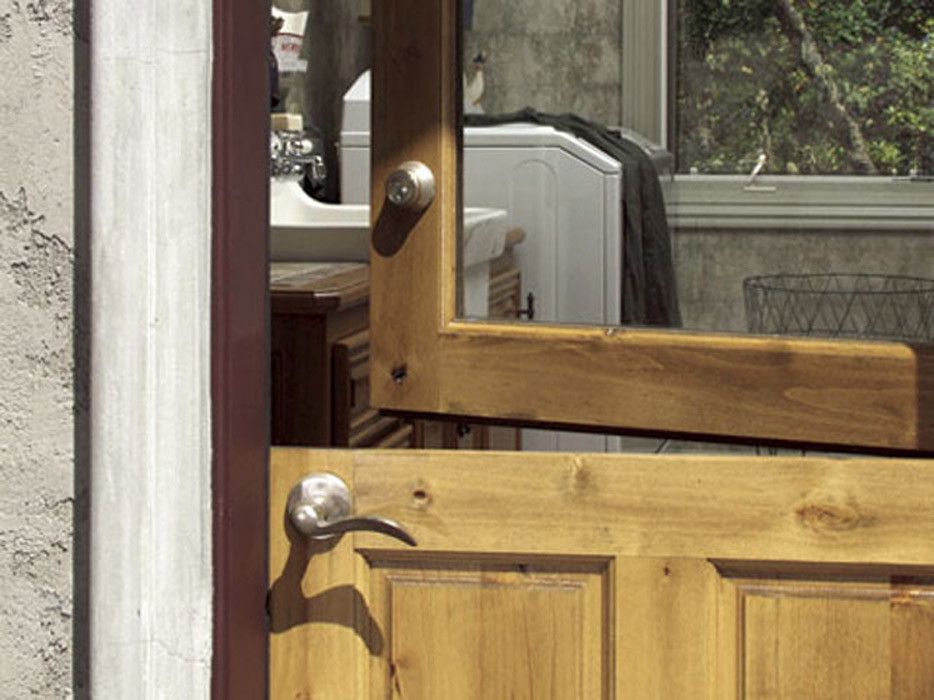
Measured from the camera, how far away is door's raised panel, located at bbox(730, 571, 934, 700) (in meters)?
1.43

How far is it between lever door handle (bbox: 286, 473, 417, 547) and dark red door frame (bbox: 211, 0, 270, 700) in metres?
0.03

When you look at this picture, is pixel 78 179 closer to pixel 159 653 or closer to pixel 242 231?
pixel 242 231

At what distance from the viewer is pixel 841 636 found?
56.5 inches

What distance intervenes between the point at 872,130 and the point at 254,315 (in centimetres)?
65

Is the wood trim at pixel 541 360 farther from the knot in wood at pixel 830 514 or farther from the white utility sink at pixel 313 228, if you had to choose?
the white utility sink at pixel 313 228

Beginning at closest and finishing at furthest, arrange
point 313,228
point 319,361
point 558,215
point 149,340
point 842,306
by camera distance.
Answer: point 149,340, point 842,306, point 558,215, point 319,361, point 313,228

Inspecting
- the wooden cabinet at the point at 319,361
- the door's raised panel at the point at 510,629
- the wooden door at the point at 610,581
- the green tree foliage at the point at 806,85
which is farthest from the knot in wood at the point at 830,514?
the wooden cabinet at the point at 319,361

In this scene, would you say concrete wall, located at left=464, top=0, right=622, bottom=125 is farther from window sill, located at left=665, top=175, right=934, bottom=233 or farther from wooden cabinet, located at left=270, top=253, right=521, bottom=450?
wooden cabinet, located at left=270, top=253, right=521, bottom=450

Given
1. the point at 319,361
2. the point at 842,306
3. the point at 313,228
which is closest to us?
the point at 842,306

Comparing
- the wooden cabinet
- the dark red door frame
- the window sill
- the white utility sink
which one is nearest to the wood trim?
the window sill

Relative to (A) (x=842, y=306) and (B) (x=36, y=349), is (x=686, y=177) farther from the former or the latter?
(B) (x=36, y=349)

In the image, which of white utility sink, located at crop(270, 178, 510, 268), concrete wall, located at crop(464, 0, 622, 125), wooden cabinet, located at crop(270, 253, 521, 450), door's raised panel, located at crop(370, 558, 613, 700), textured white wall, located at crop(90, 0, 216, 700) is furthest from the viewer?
white utility sink, located at crop(270, 178, 510, 268)

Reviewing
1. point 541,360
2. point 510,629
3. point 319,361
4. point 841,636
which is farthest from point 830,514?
point 319,361

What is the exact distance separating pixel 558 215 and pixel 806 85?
294mm
